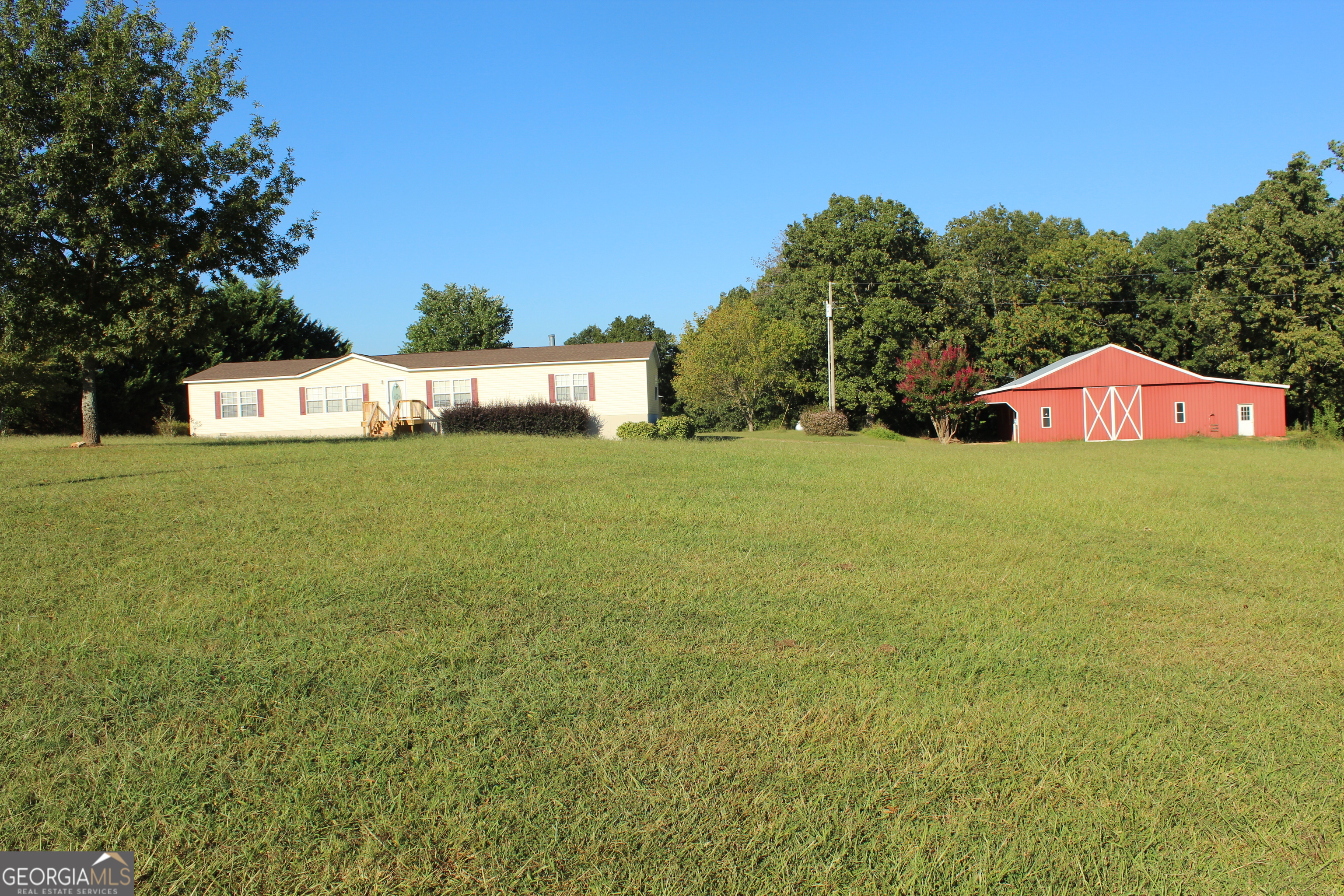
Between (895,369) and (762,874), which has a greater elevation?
(895,369)

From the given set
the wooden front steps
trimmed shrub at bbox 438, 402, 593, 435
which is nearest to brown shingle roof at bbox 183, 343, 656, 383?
the wooden front steps

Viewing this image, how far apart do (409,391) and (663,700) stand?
1036 inches

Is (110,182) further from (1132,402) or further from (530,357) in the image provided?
(1132,402)

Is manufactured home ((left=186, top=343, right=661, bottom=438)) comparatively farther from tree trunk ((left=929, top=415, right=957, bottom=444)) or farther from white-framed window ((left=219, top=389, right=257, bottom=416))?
tree trunk ((left=929, top=415, right=957, bottom=444))

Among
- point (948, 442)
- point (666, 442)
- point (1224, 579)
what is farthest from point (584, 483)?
point (948, 442)

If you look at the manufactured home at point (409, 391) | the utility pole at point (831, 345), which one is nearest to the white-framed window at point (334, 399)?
the manufactured home at point (409, 391)

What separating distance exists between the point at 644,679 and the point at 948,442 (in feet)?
108

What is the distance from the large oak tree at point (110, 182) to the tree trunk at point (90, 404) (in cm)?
12

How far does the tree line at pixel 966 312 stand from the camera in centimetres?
3606

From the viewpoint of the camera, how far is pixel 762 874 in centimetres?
288

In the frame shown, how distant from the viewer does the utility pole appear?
37.9 metres

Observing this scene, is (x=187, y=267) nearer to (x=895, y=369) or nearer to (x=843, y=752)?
(x=843, y=752)

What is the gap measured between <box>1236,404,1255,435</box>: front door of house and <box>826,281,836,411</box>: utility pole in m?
16.2

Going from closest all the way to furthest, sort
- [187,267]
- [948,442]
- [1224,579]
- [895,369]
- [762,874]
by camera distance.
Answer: [762,874], [1224,579], [187,267], [948,442], [895,369]
